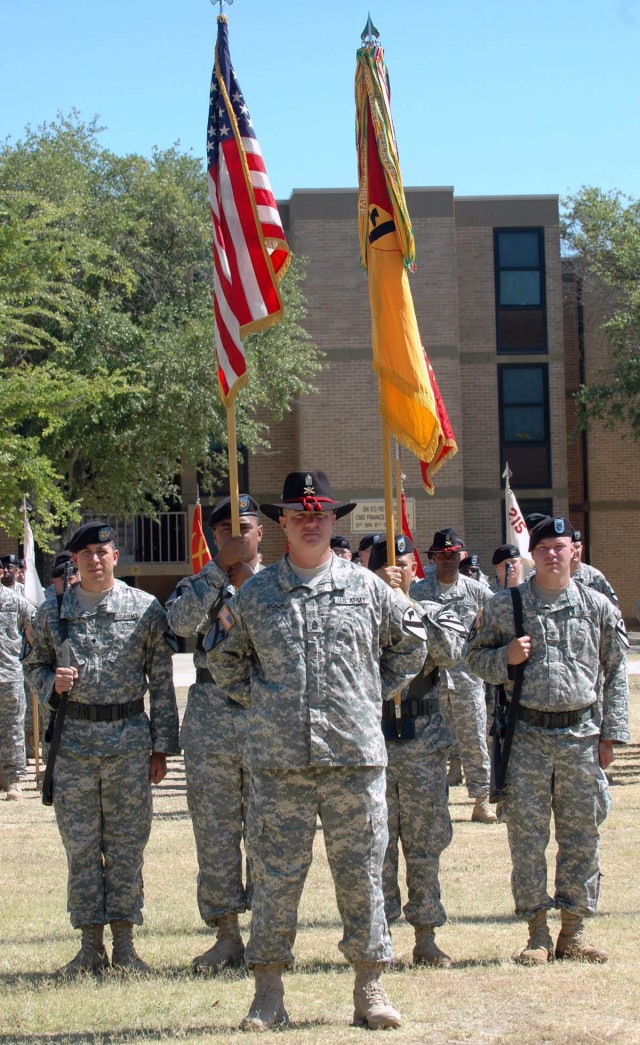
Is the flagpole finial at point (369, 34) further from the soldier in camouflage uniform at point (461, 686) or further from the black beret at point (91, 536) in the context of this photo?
the soldier in camouflage uniform at point (461, 686)

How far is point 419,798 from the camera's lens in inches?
264

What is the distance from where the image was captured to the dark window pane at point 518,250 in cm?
3431

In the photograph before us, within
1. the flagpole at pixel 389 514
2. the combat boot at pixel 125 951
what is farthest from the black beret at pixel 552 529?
the combat boot at pixel 125 951

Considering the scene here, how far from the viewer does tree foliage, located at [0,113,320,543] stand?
26969 mm

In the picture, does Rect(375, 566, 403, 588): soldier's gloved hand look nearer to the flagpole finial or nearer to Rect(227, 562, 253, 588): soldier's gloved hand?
Rect(227, 562, 253, 588): soldier's gloved hand

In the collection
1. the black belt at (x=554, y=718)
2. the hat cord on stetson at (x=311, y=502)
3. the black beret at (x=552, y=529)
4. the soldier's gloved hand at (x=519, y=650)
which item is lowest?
the black belt at (x=554, y=718)

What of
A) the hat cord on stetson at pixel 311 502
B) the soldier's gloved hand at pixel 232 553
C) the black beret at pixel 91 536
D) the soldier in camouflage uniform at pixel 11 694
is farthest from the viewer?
the soldier in camouflage uniform at pixel 11 694

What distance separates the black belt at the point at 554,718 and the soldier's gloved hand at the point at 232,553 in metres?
1.61

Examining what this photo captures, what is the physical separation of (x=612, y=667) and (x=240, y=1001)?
2495mm

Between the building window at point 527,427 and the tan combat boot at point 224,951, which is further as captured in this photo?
the building window at point 527,427

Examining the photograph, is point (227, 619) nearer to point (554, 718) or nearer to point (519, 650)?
point (519, 650)

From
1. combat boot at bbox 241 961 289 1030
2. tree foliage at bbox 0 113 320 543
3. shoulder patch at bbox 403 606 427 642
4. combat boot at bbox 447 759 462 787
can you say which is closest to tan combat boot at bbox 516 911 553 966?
combat boot at bbox 241 961 289 1030

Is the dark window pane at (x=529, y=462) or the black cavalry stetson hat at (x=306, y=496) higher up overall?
the dark window pane at (x=529, y=462)

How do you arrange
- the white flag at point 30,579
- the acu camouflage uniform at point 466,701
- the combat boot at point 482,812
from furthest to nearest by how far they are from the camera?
the white flag at point 30,579 → the acu camouflage uniform at point 466,701 → the combat boot at point 482,812
